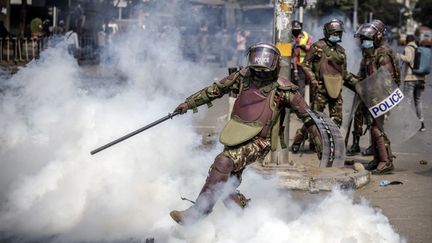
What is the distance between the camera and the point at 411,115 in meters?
9.82

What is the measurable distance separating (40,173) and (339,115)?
4.18m

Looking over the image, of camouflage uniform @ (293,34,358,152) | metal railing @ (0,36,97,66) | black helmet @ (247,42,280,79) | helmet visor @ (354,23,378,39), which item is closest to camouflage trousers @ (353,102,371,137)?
camouflage uniform @ (293,34,358,152)

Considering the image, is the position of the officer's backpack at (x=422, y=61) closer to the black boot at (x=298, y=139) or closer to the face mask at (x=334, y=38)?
the black boot at (x=298, y=139)

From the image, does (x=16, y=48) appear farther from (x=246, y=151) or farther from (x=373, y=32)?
(x=246, y=151)

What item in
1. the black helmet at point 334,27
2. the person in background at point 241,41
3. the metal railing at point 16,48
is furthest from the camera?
the person in background at point 241,41

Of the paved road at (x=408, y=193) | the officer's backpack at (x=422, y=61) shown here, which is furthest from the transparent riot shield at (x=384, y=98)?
the officer's backpack at (x=422, y=61)

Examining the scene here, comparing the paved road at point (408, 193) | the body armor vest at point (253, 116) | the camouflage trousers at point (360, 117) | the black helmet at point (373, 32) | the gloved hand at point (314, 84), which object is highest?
the black helmet at point (373, 32)

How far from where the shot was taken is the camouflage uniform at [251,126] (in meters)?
6.06

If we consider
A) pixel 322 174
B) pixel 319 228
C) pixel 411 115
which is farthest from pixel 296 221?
pixel 411 115

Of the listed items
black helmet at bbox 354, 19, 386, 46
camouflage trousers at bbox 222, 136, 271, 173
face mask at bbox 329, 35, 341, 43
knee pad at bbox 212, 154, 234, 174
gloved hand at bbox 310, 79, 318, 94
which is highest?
black helmet at bbox 354, 19, 386, 46

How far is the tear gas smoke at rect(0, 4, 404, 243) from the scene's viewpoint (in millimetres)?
6066

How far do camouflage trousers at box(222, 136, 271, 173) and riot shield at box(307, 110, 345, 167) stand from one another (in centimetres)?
44

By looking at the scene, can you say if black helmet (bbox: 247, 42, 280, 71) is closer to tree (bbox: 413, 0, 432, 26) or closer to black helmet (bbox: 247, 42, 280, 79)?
black helmet (bbox: 247, 42, 280, 79)

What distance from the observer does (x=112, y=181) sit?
24.1 ft
